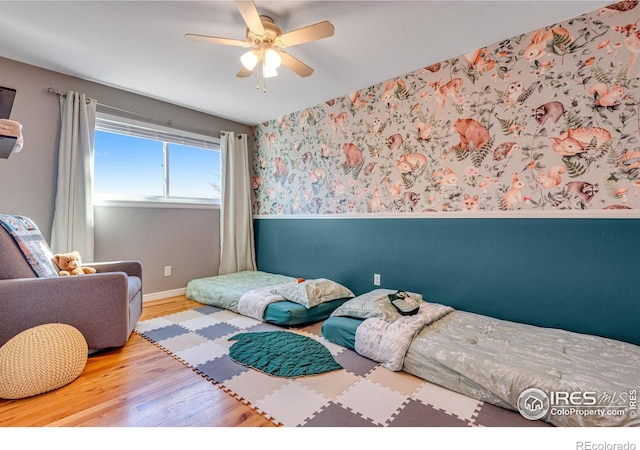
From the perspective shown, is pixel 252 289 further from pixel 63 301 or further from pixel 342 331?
pixel 63 301

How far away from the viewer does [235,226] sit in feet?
13.6

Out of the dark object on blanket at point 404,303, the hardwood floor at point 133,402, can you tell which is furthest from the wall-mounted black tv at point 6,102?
the dark object on blanket at point 404,303

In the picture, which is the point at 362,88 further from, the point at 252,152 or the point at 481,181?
the point at 252,152

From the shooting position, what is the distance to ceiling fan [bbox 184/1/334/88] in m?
1.75

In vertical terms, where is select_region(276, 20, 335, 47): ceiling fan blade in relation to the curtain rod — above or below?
below

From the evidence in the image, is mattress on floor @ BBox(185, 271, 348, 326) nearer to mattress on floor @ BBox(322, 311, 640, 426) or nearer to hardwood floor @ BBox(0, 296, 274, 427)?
mattress on floor @ BBox(322, 311, 640, 426)

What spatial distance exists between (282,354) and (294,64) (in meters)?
2.10

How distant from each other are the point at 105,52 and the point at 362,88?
2330 millimetres

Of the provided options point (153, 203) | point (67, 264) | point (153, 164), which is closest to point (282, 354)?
point (67, 264)

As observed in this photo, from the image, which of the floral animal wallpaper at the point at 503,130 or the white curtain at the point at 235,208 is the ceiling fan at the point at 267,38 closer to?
the floral animal wallpaper at the point at 503,130

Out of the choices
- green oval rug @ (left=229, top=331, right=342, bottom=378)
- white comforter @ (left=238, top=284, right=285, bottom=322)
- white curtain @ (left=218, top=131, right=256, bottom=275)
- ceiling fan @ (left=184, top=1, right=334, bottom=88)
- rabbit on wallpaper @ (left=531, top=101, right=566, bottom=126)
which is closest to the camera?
ceiling fan @ (left=184, top=1, right=334, bottom=88)

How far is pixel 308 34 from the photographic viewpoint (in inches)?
72.7

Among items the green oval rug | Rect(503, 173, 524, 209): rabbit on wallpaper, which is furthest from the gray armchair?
Rect(503, 173, 524, 209): rabbit on wallpaper

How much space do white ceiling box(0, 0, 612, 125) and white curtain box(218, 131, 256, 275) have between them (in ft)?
3.50
